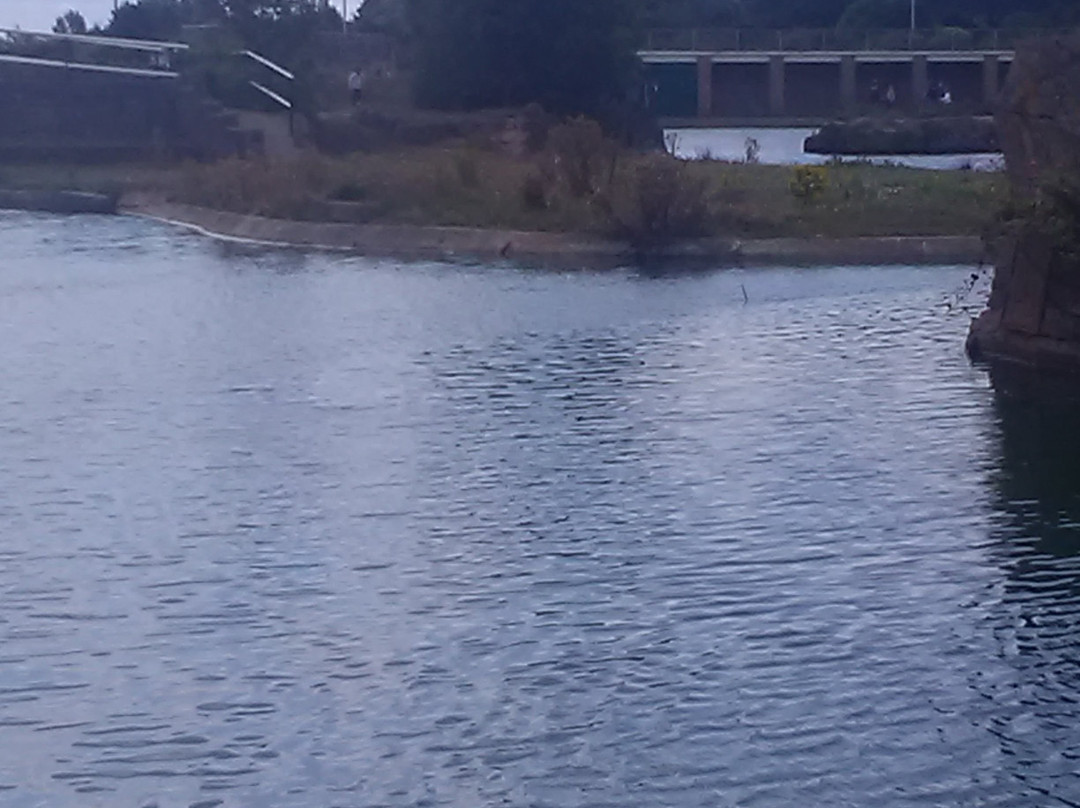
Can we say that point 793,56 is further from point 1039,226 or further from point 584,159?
point 1039,226

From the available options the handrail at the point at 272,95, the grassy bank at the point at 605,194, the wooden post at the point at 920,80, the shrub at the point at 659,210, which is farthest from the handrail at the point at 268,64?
the wooden post at the point at 920,80

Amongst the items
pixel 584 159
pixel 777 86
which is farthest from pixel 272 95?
pixel 777 86

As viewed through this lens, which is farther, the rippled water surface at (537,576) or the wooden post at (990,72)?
the wooden post at (990,72)

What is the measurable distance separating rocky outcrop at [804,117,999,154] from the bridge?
873cm

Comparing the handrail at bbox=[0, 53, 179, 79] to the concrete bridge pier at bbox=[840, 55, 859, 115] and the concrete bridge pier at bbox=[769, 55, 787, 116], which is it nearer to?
the concrete bridge pier at bbox=[769, 55, 787, 116]

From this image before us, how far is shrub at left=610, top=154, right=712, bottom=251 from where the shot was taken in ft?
119

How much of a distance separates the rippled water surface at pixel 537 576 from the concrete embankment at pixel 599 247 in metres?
10.6

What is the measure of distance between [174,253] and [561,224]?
7.54m

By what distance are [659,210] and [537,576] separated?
2380cm

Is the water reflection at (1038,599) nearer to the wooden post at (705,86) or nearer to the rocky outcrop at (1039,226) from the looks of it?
the rocky outcrop at (1039,226)

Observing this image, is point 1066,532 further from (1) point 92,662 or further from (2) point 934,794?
(1) point 92,662

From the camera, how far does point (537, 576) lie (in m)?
13.2

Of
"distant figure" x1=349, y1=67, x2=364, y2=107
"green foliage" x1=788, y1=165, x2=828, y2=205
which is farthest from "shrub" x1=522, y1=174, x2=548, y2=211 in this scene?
"distant figure" x1=349, y1=67, x2=364, y2=107

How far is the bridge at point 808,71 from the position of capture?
74625 millimetres
